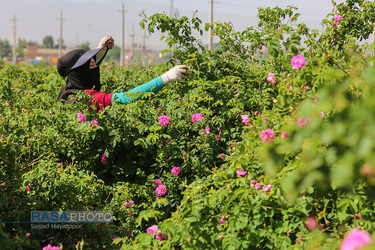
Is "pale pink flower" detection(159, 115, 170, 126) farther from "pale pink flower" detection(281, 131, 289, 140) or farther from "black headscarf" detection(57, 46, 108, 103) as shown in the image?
"pale pink flower" detection(281, 131, 289, 140)

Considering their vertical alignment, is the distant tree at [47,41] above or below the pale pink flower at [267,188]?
above

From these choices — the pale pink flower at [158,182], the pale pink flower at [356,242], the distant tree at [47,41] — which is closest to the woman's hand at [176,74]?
the pale pink flower at [158,182]

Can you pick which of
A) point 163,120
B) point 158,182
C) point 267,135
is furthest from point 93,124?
point 267,135

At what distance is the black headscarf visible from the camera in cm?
397

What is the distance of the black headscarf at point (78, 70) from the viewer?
3971 mm

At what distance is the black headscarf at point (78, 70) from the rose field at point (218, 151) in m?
0.34

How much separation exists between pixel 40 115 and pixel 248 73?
1.96 m

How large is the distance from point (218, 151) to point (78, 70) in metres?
1.54

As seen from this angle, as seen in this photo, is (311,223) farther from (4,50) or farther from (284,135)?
(4,50)

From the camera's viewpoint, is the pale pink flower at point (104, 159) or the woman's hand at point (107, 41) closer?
the pale pink flower at point (104, 159)

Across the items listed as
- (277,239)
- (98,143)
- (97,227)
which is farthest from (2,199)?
(277,239)

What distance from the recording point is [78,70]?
399cm

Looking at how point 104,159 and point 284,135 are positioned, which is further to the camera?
point 104,159

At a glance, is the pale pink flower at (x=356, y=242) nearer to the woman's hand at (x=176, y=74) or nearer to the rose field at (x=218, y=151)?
the rose field at (x=218, y=151)
